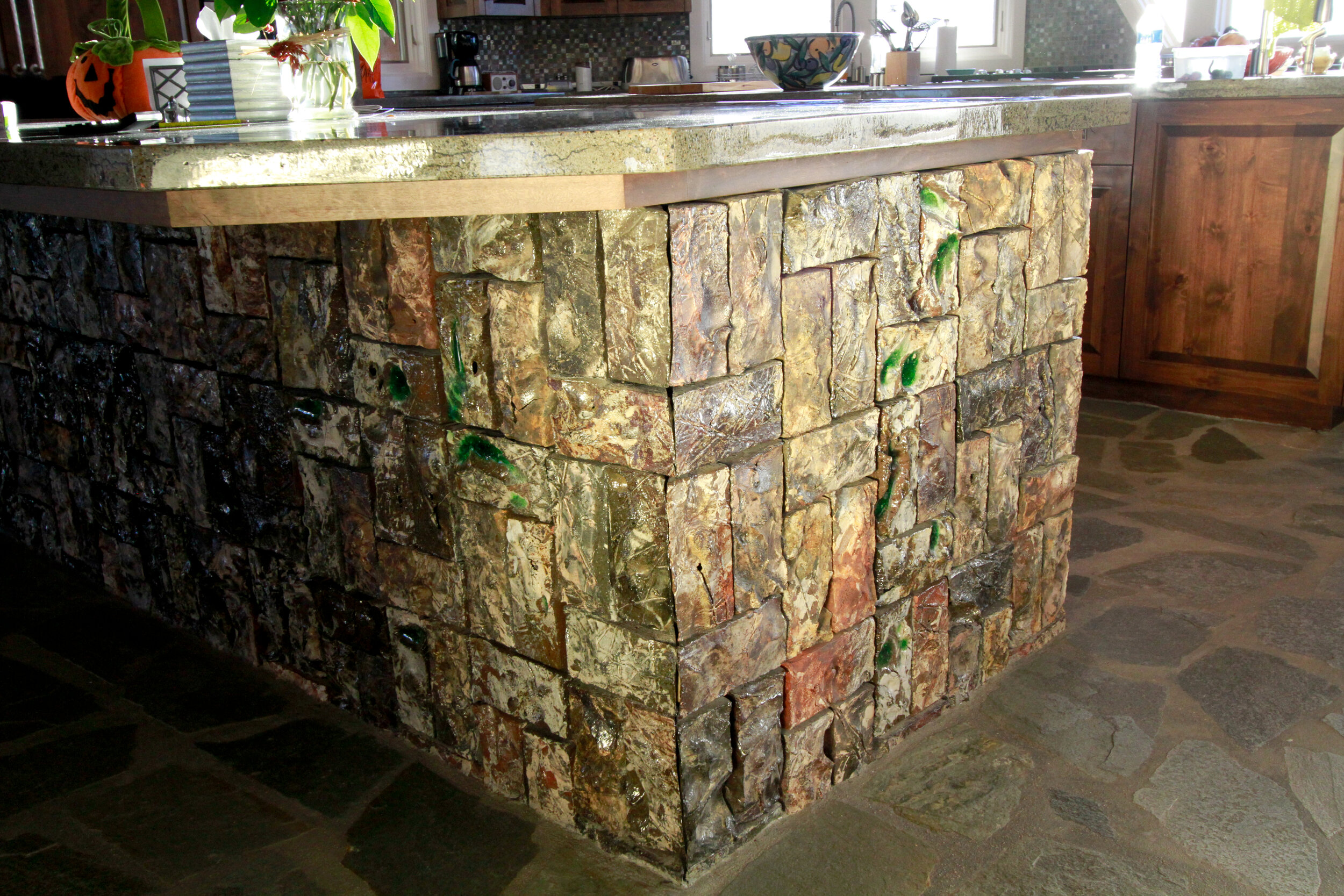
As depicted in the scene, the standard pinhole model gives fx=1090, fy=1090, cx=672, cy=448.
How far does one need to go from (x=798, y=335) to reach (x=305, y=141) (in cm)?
63

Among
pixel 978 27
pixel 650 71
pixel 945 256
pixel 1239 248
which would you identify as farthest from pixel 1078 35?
pixel 945 256

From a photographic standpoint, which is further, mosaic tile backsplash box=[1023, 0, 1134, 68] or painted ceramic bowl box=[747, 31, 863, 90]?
A: mosaic tile backsplash box=[1023, 0, 1134, 68]

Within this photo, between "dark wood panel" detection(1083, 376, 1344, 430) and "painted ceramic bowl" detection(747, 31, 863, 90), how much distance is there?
1.66 meters

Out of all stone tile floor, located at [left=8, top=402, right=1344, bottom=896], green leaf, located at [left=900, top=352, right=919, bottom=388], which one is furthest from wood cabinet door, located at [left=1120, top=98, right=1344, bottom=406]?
green leaf, located at [left=900, top=352, right=919, bottom=388]

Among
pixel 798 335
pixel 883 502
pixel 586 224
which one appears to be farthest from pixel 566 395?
pixel 883 502

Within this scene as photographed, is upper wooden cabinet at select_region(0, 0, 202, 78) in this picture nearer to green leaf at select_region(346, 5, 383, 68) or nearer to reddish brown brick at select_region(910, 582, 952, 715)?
green leaf at select_region(346, 5, 383, 68)

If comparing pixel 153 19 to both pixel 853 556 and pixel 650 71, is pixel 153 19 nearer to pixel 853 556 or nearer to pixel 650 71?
Result: pixel 853 556

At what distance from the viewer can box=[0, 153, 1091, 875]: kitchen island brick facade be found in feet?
4.30

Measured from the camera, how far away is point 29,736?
5.92 ft

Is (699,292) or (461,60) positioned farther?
(461,60)

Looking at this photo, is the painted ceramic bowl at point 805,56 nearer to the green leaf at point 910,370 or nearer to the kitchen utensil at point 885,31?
the green leaf at point 910,370

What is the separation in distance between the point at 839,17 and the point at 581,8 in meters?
1.27

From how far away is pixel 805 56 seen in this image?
2395 mm

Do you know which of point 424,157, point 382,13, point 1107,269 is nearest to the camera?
point 424,157
